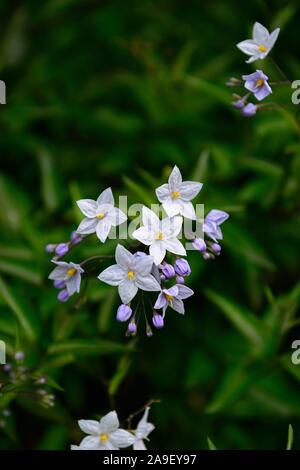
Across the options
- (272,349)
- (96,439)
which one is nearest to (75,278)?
(96,439)

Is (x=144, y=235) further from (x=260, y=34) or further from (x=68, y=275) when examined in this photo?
(x=260, y=34)

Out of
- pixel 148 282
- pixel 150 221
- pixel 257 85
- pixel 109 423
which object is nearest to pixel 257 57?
pixel 257 85

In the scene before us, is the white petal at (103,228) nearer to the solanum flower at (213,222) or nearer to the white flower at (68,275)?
the white flower at (68,275)

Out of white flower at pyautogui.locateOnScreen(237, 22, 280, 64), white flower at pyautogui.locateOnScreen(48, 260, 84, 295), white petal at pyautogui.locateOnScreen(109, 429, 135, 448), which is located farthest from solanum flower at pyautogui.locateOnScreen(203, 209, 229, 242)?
white petal at pyautogui.locateOnScreen(109, 429, 135, 448)

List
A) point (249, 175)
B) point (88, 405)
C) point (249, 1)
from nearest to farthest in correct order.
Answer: point (88, 405)
point (249, 175)
point (249, 1)

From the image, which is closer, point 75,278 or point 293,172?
point 75,278

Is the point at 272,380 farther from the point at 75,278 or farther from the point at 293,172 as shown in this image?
the point at 75,278
